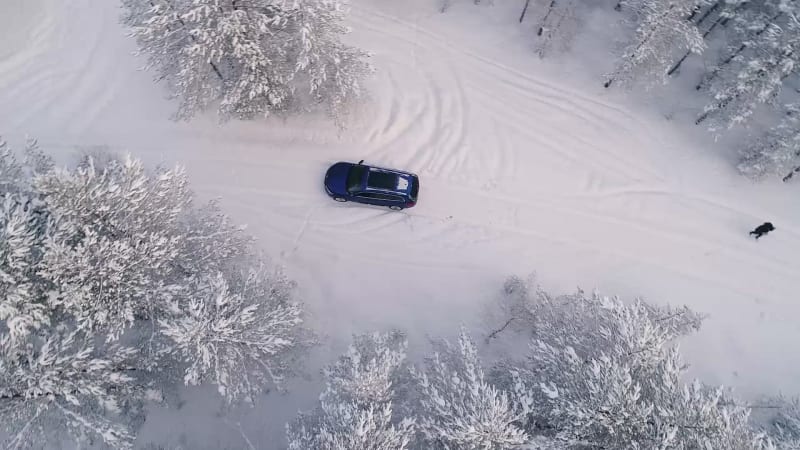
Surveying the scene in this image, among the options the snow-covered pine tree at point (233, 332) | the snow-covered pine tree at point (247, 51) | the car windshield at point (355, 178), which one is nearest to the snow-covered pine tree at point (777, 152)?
the car windshield at point (355, 178)

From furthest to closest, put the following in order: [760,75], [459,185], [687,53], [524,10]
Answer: [524,10] < [687,53] < [459,185] < [760,75]

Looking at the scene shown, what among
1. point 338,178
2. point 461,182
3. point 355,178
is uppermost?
point 461,182

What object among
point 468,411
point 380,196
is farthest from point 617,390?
point 380,196

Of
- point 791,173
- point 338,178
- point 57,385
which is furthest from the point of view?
point 791,173

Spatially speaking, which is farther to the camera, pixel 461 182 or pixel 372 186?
pixel 461 182

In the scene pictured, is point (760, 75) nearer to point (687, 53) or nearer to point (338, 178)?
point (687, 53)

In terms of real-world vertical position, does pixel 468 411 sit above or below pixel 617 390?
below

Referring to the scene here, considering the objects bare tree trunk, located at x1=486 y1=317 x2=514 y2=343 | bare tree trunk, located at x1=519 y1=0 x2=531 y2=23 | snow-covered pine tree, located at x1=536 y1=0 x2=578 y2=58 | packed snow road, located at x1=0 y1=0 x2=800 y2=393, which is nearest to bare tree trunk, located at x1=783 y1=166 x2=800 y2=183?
packed snow road, located at x1=0 y1=0 x2=800 y2=393
